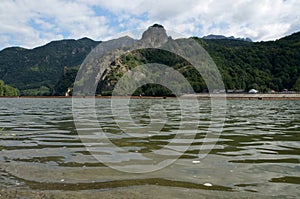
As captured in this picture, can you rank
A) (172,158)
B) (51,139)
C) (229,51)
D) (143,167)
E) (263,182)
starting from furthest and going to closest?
(229,51) → (51,139) → (172,158) → (143,167) → (263,182)

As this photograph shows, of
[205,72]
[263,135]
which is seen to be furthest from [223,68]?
[263,135]

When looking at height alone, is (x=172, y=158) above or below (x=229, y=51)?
below

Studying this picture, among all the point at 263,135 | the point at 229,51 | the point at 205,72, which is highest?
the point at 229,51

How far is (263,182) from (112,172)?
3530mm

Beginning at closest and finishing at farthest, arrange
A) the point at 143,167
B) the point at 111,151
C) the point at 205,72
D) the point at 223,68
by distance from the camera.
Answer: the point at 143,167 → the point at 111,151 → the point at 205,72 → the point at 223,68

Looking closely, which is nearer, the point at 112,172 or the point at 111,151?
the point at 112,172

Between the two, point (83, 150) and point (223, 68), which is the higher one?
point (223, 68)

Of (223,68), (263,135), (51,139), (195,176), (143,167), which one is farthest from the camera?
(223,68)

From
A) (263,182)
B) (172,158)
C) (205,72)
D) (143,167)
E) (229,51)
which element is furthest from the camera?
(229,51)

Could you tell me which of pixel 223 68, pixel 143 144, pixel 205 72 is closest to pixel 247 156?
pixel 143 144

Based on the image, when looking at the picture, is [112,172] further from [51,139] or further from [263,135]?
[263,135]

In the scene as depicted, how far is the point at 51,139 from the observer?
12250 mm

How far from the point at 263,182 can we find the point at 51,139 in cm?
880

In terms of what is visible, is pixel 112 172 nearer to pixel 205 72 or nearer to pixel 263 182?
pixel 263 182
